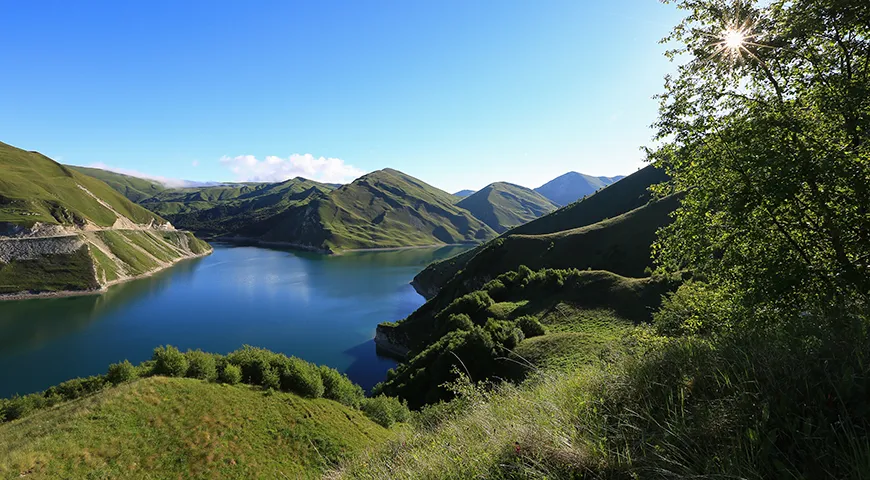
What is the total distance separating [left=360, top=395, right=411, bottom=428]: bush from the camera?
29.0 m

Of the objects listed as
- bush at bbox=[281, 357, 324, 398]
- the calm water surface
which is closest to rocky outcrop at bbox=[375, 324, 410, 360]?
the calm water surface

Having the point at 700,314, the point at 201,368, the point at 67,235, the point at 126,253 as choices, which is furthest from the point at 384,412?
the point at 126,253

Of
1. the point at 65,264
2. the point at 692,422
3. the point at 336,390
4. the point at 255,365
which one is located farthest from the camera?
the point at 65,264

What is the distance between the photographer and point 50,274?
4055 inches

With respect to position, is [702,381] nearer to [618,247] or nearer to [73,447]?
[73,447]

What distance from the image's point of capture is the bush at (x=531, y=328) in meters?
36.2

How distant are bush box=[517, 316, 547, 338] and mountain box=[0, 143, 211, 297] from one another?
5097 inches

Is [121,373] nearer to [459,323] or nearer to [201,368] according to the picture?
[201,368]

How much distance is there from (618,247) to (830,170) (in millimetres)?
64711

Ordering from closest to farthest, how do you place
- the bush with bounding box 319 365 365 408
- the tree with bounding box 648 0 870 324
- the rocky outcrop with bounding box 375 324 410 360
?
1. the tree with bounding box 648 0 870 324
2. the bush with bounding box 319 365 365 408
3. the rocky outcrop with bounding box 375 324 410 360

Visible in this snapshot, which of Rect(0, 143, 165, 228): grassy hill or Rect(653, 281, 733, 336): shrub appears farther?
Rect(0, 143, 165, 228): grassy hill

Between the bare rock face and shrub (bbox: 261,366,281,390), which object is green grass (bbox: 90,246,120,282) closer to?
the bare rock face

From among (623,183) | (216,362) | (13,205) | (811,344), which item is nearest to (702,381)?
(811,344)

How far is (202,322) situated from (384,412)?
69.9m
